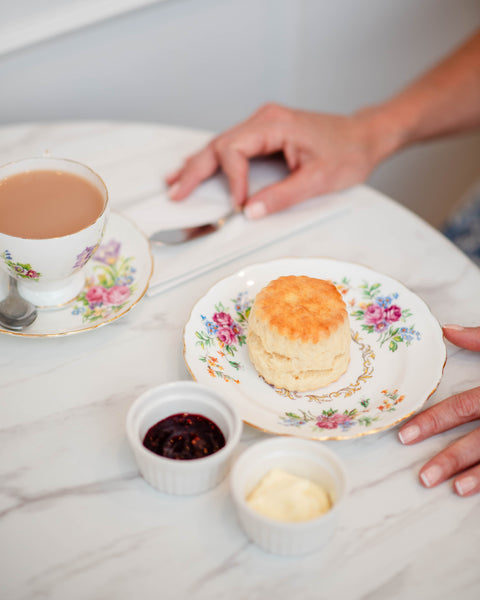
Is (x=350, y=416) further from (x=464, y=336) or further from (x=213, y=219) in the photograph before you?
(x=213, y=219)

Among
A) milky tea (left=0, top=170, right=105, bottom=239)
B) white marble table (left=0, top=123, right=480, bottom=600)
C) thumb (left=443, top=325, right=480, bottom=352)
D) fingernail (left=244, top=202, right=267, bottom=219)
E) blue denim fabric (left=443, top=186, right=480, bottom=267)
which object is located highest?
milky tea (left=0, top=170, right=105, bottom=239)

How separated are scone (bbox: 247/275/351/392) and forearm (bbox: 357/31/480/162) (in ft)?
2.66

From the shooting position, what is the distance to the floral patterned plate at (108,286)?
117 cm

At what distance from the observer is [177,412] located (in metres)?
0.98

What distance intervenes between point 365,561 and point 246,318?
49 centimetres

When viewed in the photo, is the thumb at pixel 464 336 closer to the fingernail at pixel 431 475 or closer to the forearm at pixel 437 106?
the fingernail at pixel 431 475

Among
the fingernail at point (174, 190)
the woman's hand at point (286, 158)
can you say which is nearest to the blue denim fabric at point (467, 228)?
the woman's hand at point (286, 158)

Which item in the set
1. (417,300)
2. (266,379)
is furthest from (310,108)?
(266,379)

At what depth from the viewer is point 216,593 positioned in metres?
0.83

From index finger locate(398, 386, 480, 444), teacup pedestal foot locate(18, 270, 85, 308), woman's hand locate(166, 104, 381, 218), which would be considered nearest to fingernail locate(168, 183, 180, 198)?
woman's hand locate(166, 104, 381, 218)

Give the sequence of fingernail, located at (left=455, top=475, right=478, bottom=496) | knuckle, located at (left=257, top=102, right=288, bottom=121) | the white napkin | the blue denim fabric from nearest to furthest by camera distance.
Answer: fingernail, located at (left=455, top=475, right=478, bottom=496) < the white napkin < knuckle, located at (left=257, top=102, right=288, bottom=121) < the blue denim fabric

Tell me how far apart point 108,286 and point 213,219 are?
13.7 inches

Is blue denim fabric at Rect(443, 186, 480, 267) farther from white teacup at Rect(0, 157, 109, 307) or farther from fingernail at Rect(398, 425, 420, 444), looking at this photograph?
white teacup at Rect(0, 157, 109, 307)

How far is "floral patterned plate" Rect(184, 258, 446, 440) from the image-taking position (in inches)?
39.6
